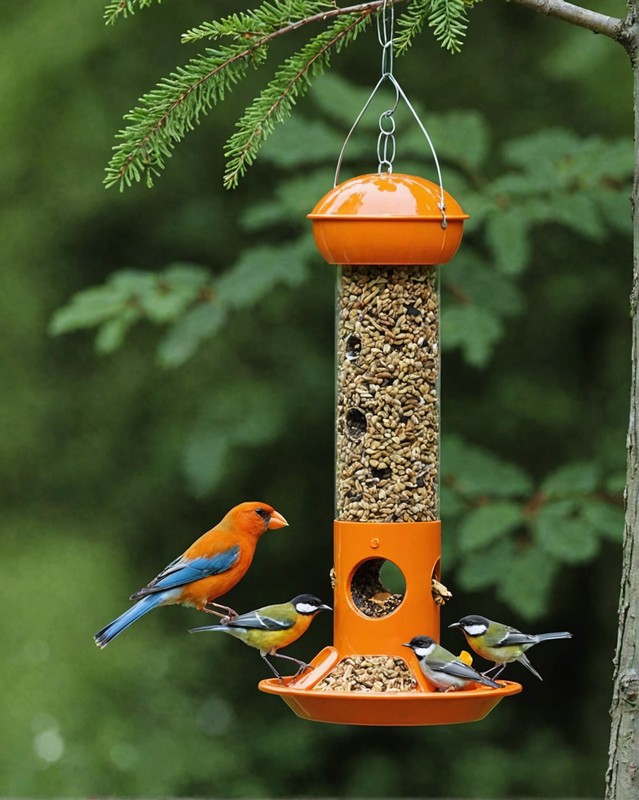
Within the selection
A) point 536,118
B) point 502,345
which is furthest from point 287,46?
point 502,345

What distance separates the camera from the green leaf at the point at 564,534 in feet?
16.8

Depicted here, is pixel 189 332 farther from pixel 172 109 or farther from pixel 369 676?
pixel 369 676

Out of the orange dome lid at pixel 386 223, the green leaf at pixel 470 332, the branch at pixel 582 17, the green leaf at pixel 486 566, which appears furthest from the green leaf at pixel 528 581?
the branch at pixel 582 17

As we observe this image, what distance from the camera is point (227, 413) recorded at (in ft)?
18.8

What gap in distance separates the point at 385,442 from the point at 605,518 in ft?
5.68

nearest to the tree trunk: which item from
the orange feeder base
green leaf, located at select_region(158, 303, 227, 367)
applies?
the orange feeder base

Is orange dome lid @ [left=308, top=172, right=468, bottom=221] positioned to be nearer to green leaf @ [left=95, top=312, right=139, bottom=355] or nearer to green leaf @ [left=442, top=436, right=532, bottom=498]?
green leaf @ [left=95, top=312, right=139, bottom=355]

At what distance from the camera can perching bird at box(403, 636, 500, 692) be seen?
3.27 metres

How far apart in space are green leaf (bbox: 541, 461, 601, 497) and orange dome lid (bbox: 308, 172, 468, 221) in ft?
6.65

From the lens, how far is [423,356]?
12.2 feet

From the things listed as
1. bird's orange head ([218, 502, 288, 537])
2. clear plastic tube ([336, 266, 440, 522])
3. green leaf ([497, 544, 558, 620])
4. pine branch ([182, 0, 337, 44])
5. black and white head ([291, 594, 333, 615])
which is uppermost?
pine branch ([182, 0, 337, 44])

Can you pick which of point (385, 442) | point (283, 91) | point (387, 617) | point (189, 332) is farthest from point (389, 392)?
point (189, 332)

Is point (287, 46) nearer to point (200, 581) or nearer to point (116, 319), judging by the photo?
point (116, 319)

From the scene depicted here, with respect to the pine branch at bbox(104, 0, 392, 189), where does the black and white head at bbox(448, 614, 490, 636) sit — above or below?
below
